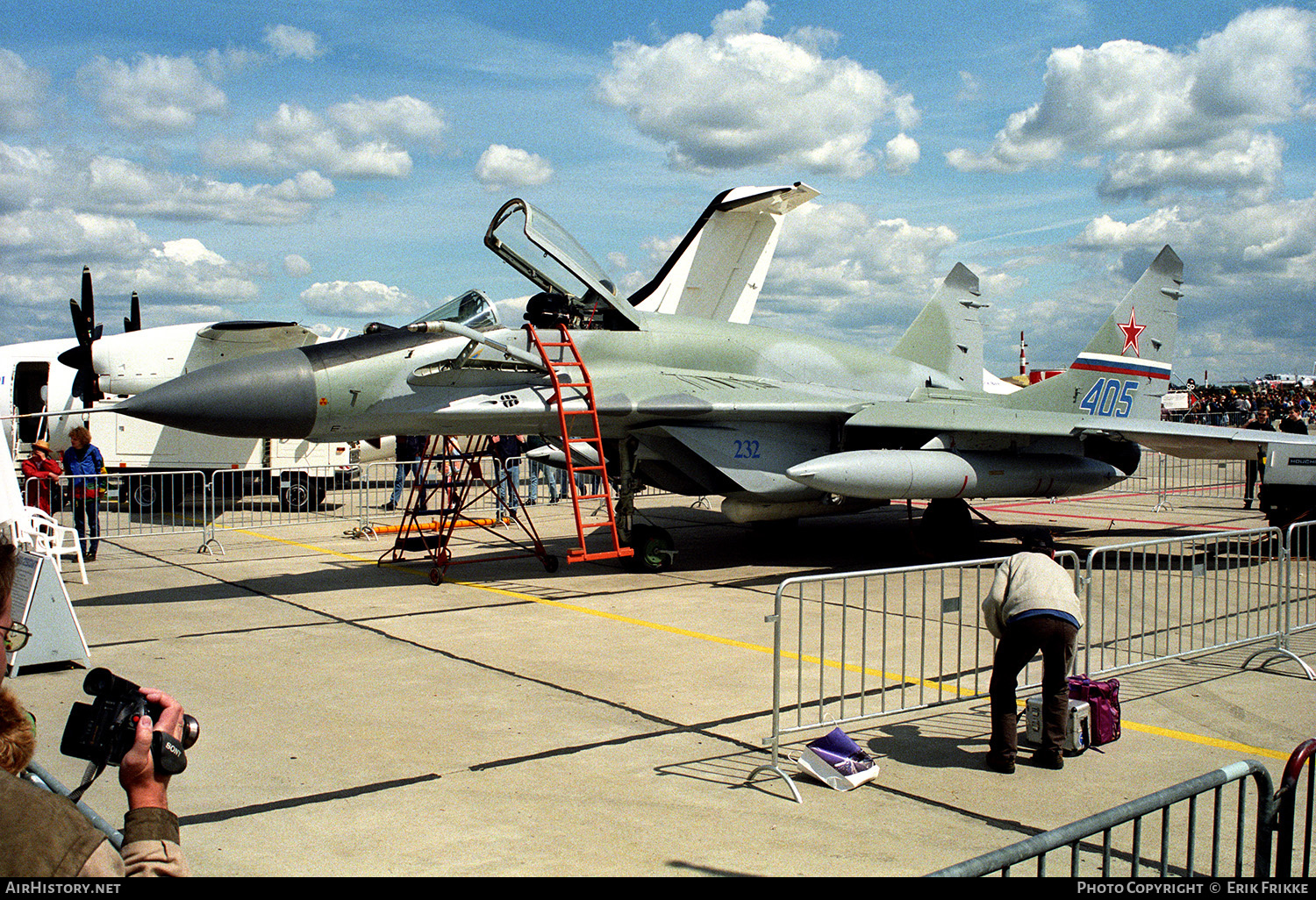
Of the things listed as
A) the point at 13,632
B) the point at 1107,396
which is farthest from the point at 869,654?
the point at 1107,396

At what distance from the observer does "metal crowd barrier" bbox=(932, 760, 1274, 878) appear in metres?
2.41

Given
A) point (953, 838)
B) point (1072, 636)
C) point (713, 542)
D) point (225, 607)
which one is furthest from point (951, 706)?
point (713, 542)

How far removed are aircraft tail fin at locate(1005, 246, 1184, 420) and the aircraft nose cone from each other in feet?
31.2

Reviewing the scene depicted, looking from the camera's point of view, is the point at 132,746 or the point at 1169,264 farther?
the point at 1169,264

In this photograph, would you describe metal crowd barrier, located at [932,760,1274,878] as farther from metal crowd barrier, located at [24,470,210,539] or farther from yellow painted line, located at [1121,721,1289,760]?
metal crowd barrier, located at [24,470,210,539]

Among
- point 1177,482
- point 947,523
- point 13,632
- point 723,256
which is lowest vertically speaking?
point 947,523

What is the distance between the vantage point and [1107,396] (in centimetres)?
1373

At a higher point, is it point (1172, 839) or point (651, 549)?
point (651, 549)

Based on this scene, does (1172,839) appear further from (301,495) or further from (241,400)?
(301,495)

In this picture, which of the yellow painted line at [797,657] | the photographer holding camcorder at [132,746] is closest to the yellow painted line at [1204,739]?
the yellow painted line at [797,657]

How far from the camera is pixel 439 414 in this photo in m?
9.52

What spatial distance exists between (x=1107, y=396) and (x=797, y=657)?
9163 mm

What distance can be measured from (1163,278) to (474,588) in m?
10.5

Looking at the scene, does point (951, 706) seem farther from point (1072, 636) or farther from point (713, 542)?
point (713, 542)
